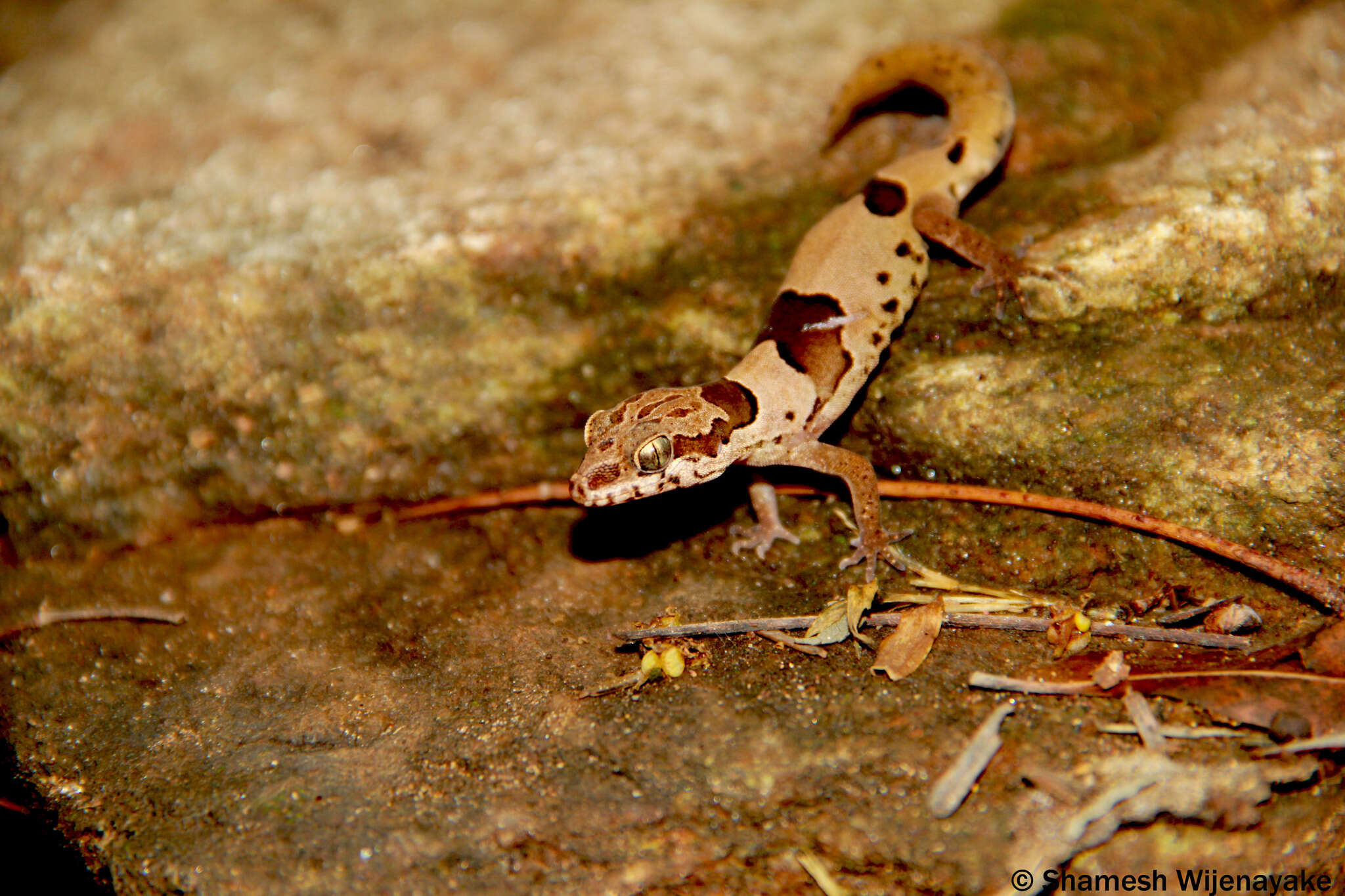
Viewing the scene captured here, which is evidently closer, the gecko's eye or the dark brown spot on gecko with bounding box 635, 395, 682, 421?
the gecko's eye

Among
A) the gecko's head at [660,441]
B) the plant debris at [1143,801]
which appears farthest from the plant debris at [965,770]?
the gecko's head at [660,441]

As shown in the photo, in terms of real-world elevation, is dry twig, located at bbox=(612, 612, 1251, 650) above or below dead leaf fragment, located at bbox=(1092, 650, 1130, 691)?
below

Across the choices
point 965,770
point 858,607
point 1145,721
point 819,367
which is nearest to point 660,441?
point 819,367

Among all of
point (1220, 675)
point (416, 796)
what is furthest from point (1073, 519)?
point (416, 796)

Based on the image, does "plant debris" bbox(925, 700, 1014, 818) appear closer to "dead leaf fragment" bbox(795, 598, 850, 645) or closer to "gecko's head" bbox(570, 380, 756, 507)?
"dead leaf fragment" bbox(795, 598, 850, 645)

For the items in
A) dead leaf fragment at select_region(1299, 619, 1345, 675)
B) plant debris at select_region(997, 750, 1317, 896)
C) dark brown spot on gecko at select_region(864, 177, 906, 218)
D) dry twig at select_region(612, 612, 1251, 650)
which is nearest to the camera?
plant debris at select_region(997, 750, 1317, 896)

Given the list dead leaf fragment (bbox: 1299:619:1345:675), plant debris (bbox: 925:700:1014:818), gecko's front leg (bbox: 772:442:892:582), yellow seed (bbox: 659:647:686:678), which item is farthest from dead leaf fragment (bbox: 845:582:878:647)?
dead leaf fragment (bbox: 1299:619:1345:675)
